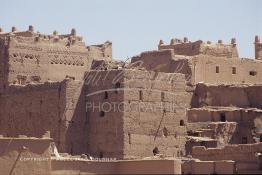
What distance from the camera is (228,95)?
195ft

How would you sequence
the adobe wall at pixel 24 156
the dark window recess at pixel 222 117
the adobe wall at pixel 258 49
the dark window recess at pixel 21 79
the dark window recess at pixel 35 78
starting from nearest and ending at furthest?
the adobe wall at pixel 24 156, the dark window recess at pixel 21 79, the dark window recess at pixel 35 78, the dark window recess at pixel 222 117, the adobe wall at pixel 258 49

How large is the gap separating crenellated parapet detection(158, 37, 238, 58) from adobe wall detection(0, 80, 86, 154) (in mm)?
13737

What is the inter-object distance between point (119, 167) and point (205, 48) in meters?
20.6

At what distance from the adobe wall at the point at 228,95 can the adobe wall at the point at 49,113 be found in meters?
9.82

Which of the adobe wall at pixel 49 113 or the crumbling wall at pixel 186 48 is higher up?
the crumbling wall at pixel 186 48

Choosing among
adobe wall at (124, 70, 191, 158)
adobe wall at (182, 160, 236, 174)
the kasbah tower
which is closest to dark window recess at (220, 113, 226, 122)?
the kasbah tower

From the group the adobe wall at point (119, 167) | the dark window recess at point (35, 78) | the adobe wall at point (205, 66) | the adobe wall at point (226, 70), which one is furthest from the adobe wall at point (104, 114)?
the adobe wall at point (226, 70)

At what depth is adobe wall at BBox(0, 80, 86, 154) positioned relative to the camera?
169ft

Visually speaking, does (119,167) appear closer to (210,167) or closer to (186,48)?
(210,167)

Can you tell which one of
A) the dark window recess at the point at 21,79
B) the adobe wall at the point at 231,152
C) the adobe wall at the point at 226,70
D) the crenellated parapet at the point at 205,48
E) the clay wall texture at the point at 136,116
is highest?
the crenellated parapet at the point at 205,48

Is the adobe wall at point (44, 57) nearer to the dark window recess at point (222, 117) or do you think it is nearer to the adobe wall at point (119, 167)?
the dark window recess at point (222, 117)

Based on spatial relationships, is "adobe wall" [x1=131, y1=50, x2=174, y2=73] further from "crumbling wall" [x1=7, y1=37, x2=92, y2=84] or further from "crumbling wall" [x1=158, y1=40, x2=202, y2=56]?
"crumbling wall" [x1=7, y1=37, x2=92, y2=84]

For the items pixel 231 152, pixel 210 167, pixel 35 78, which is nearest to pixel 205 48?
pixel 35 78

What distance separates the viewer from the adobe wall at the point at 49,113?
5144 cm
